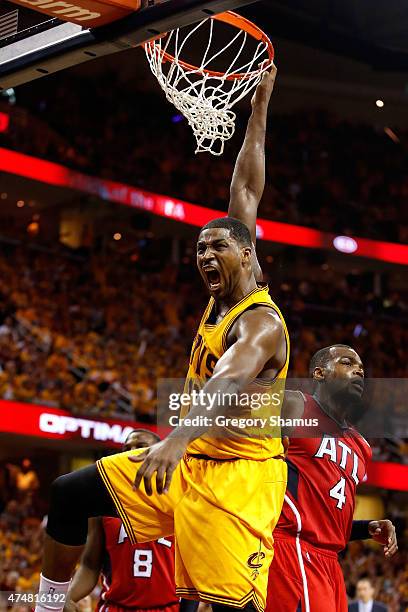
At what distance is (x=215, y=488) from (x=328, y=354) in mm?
1624

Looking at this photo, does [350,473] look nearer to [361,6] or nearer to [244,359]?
[244,359]

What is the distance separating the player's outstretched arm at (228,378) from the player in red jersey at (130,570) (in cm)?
193

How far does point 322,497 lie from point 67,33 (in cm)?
249

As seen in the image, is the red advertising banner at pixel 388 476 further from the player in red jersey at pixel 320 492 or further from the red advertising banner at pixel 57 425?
the player in red jersey at pixel 320 492

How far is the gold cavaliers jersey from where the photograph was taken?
153 inches

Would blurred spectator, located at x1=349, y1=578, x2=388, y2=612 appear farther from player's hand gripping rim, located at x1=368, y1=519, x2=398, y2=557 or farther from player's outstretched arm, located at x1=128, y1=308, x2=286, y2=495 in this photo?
player's outstretched arm, located at x1=128, y1=308, x2=286, y2=495

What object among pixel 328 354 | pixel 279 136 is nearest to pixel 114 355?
pixel 279 136

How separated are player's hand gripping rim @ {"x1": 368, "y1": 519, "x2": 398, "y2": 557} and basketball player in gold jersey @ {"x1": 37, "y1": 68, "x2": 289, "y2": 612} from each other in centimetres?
112

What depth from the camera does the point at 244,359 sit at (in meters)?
3.59

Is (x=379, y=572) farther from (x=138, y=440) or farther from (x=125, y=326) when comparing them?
(x=138, y=440)

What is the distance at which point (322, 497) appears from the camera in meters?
4.98

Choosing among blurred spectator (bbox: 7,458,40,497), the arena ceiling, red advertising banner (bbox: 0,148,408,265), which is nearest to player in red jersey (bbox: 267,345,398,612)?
blurred spectator (bbox: 7,458,40,497)

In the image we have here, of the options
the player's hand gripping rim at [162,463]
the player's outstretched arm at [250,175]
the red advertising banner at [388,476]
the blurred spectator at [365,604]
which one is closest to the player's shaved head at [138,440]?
the player's outstretched arm at [250,175]

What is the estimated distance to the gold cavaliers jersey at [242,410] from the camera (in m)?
3.88
